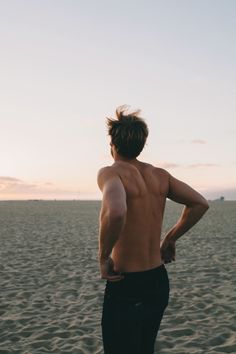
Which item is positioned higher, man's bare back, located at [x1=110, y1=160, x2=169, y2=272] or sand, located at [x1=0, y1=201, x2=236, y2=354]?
man's bare back, located at [x1=110, y1=160, x2=169, y2=272]

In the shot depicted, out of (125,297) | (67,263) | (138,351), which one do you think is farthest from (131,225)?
(67,263)

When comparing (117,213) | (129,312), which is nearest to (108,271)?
(129,312)

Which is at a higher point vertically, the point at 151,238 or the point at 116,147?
the point at 116,147

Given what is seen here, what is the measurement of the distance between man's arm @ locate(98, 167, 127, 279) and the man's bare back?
122 mm

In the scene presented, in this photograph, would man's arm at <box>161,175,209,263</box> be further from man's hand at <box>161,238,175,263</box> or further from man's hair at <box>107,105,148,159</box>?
man's hair at <box>107,105,148,159</box>

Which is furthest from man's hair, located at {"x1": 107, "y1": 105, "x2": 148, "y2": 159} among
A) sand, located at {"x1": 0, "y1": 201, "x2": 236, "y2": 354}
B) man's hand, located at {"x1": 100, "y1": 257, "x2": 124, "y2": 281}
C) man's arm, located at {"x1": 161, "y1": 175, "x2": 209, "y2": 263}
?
sand, located at {"x1": 0, "y1": 201, "x2": 236, "y2": 354}

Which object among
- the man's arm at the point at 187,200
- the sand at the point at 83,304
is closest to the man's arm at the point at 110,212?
the man's arm at the point at 187,200

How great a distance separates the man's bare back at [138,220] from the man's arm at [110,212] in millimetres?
122

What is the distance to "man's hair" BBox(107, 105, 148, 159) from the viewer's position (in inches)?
122

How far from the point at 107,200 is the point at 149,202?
43cm

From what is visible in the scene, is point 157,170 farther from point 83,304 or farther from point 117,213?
point 83,304

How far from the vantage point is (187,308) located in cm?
887

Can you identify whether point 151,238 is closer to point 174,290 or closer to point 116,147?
point 116,147

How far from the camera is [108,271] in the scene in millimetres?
3035
